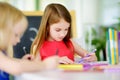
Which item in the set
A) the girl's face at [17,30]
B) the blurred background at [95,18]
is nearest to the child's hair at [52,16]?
the girl's face at [17,30]

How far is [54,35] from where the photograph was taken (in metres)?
1.16

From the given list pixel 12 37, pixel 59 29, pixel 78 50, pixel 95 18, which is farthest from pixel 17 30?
pixel 95 18

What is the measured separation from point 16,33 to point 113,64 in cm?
38

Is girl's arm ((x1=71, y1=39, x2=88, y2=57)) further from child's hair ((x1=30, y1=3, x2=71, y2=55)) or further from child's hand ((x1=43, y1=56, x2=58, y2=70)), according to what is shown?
child's hand ((x1=43, y1=56, x2=58, y2=70))

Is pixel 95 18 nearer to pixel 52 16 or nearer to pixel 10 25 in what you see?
pixel 52 16

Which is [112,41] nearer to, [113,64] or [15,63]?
[113,64]

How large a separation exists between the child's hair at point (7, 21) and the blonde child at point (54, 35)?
1.15ft

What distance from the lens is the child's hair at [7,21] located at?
0.74 metres

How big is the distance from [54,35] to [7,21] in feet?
1.40

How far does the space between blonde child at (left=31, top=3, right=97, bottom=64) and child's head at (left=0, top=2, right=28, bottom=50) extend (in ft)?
1.13

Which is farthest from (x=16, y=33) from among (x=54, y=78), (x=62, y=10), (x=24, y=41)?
(x=24, y=41)

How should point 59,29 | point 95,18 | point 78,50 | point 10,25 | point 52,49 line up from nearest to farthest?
1. point 10,25
2. point 59,29
3. point 52,49
4. point 78,50
5. point 95,18

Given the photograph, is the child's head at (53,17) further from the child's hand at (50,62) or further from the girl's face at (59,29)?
the child's hand at (50,62)

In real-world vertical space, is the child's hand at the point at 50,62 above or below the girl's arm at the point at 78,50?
above
